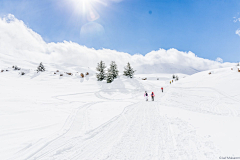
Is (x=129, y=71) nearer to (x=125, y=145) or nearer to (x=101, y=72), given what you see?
(x=101, y=72)

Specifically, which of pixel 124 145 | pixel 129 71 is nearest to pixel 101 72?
pixel 129 71

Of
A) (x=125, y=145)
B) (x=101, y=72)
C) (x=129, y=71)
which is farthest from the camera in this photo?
(x=129, y=71)

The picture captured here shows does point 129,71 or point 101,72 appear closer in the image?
point 101,72

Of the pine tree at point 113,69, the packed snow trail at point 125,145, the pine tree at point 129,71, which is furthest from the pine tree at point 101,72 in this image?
the packed snow trail at point 125,145

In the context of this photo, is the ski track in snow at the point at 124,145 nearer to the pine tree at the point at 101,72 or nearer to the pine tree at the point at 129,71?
the pine tree at the point at 101,72

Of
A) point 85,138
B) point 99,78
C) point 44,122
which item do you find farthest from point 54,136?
point 99,78

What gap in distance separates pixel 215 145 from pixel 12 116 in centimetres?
1096

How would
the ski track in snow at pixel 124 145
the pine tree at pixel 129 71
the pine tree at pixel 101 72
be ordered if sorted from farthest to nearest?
the pine tree at pixel 129 71 < the pine tree at pixel 101 72 < the ski track in snow at pixel 124 145

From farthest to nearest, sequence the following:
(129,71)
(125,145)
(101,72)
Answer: (129,71) → (101,72) → (125,145)

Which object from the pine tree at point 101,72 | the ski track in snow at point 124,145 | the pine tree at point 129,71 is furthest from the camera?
the pine tree at point 129,71

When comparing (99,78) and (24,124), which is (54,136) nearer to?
(24,124)

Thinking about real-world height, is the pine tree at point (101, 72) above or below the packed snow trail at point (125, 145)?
above

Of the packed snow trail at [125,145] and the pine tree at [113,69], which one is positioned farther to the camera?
the pine tree at [113,69]

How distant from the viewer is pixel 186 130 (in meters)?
5.63
